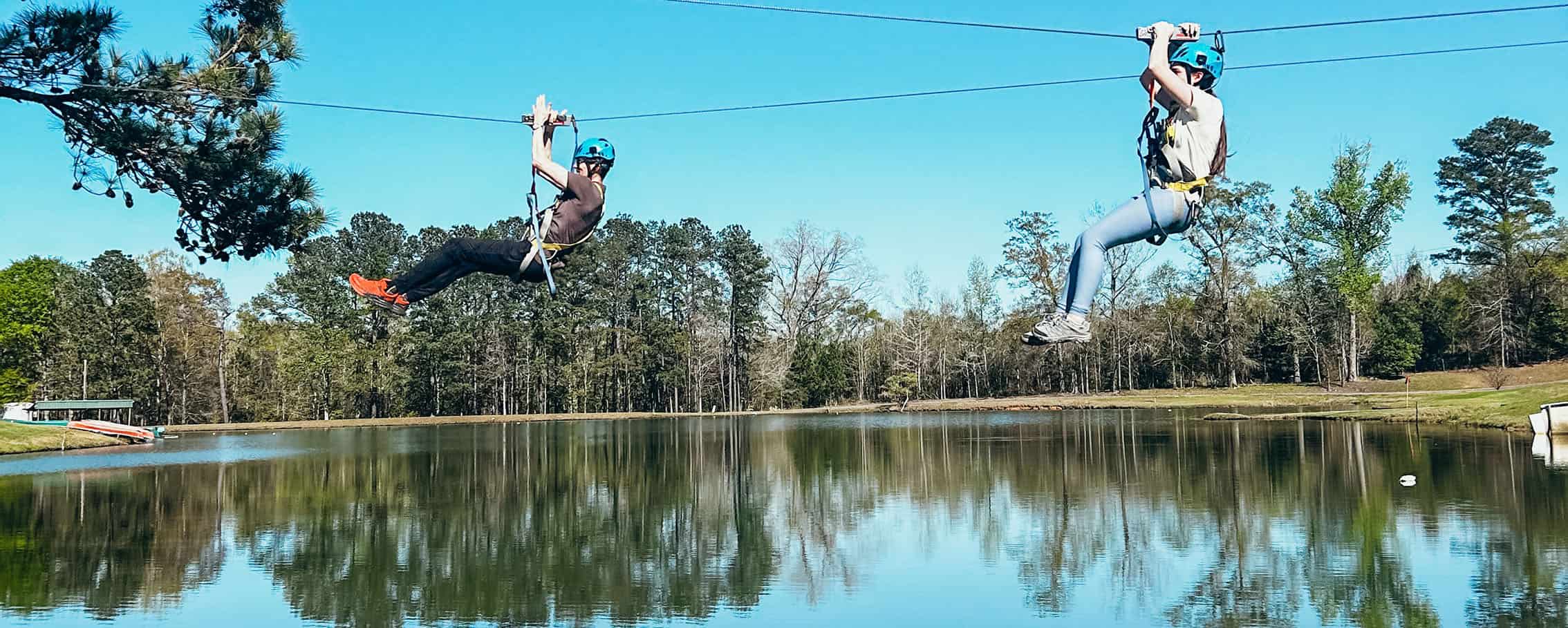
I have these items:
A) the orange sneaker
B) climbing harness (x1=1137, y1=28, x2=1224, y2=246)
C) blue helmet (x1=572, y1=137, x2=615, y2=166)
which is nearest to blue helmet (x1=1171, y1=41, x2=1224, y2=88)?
climbing harness (x1=1137, y1=28, x2=1224, y2=246)

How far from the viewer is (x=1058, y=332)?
327 inches

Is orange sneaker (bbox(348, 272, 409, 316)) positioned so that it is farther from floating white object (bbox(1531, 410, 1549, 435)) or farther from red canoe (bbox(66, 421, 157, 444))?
red canoe (bbox(66, 421, 157, 444))

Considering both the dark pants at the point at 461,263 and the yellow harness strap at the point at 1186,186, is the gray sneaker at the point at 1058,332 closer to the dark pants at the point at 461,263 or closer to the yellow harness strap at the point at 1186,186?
the yellow harness strap at the point at 1186,186

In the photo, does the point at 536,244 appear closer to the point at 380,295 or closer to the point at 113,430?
the point at 380,295

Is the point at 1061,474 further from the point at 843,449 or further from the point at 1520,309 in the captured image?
the point at 1520,309

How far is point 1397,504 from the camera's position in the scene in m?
18.3

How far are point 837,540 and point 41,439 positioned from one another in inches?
1598

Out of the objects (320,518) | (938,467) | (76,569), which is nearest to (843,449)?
(938,467)

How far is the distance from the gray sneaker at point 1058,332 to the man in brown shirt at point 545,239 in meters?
4.16

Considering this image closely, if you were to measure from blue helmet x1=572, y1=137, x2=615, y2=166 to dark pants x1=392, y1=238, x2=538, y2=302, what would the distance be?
100 centimetres

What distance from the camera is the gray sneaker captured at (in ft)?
27.0

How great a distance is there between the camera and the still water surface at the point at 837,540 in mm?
12781

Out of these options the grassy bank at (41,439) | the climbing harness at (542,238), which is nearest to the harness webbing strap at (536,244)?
the climbing harness at (542,238)

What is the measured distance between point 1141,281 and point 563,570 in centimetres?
6330
